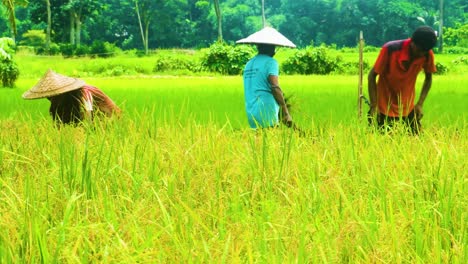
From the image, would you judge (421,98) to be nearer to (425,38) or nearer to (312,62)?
(425,38)

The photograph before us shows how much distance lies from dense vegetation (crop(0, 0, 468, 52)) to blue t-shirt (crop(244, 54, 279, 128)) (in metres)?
40.0

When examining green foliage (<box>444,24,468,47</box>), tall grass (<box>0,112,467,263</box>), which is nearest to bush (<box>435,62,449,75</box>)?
green foliage (<box>444,24,468,47</box>)

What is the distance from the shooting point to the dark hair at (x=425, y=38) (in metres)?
4.47

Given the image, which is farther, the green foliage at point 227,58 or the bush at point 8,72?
the green foliage at point 227,58

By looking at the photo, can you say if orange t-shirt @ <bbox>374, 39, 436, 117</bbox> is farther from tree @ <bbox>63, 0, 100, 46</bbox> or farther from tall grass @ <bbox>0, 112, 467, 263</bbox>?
tree @ <bbox>63, 0, 100, 46</bbox>

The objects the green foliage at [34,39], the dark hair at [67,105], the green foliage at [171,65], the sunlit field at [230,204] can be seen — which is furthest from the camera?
the green foliage at [34,39]

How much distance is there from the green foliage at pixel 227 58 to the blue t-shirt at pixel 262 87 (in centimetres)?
1920

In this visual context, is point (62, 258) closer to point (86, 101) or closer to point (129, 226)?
point (129, 226)

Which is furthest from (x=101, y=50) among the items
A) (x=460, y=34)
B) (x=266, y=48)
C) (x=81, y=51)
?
(x=266, y=48)

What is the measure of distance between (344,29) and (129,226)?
5182cm

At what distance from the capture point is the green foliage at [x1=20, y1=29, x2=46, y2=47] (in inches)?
1784

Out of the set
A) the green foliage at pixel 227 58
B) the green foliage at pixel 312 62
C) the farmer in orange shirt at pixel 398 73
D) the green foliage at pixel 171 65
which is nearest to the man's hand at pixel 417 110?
the farmer in orange shirt at pixel 398 73

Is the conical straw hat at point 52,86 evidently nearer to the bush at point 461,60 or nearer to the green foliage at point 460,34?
the bush at point 461,60

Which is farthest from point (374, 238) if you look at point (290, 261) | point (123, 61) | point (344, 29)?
point (344, 29)
